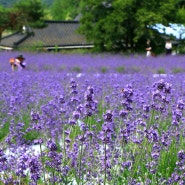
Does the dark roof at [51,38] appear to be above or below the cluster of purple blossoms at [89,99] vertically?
below

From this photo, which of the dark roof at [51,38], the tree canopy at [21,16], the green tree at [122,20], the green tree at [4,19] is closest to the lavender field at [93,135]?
the green tree at [122,20]

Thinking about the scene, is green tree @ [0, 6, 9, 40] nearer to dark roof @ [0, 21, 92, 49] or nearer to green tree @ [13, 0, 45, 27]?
green tree @ [13, 0, 45, 27]

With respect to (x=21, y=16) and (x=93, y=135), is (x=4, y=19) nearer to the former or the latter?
(x=21, y=16)

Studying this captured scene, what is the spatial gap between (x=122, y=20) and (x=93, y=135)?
1864 cm

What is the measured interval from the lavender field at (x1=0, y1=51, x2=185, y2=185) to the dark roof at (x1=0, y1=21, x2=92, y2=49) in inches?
843

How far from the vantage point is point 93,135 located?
4.05 m

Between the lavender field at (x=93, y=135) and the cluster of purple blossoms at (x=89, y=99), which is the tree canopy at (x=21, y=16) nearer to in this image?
the lavender field at (x=93, y=135)

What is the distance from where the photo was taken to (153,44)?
2531cm

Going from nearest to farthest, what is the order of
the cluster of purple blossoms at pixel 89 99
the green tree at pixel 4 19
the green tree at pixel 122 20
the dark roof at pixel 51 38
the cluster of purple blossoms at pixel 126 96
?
the cluster of purple blossoms at pixel 89 99, the cluster of purple blossoms at pixel 126 96, the green tree at pixel 122 20, the dark roof at pixel 51 38, the green tree at pixel 4 19

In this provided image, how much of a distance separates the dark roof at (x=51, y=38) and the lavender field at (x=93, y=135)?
2141cm

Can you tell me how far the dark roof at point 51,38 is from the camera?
101 ft

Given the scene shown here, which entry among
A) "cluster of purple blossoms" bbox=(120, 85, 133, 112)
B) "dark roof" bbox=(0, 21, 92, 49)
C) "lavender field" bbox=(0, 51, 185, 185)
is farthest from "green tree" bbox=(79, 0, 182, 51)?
"cluster of purple blossoms" bbox=(120, 85, 133, 112)

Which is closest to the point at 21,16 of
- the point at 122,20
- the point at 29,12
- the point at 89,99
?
the point at 29,12

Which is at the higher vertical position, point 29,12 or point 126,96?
point 126,96
